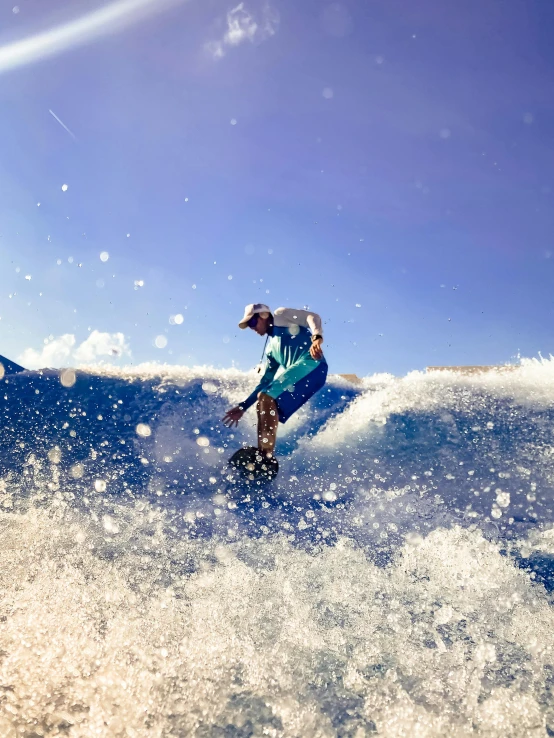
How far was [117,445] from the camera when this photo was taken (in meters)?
5.63

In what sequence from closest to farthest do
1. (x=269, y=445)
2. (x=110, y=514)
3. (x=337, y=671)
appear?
(x=337, y=671) → (x=110, y=514) → (x=269, y=445)

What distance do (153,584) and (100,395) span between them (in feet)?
13.6

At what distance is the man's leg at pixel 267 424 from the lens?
4.99 metres

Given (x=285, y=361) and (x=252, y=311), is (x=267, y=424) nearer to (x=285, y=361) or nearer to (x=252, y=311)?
(x=285, y=361)

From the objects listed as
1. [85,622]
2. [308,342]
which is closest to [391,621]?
[85,622]

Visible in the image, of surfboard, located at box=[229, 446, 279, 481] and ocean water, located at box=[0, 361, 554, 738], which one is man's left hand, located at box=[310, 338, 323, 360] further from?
ocean water, located at box=[0, 361, 554, 738]

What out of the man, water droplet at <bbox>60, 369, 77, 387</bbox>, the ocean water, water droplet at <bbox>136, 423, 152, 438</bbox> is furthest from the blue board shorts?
water droplet at <bbox>60, 369, 77, 387</bbox>

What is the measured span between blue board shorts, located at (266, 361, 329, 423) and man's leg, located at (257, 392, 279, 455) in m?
0.06

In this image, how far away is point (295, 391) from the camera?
5156 millimetres

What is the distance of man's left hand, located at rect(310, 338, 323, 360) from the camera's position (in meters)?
4.91

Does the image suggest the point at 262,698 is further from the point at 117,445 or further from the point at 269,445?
the point at 117,445

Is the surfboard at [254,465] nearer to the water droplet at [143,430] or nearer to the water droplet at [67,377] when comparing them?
the water droplet at [143,430]

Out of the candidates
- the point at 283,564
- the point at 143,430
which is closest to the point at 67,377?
the point at 143,430

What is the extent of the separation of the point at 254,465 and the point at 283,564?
1750mm
